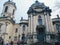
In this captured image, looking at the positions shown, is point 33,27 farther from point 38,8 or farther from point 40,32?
point 38,8

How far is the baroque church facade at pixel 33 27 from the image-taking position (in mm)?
→ 33906

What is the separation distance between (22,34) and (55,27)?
31.3 feet

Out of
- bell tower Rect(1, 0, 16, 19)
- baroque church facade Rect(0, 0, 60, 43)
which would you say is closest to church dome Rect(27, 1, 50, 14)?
baroque church facade Rect(0, 0, 60, 43)

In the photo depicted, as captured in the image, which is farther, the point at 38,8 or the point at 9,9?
the point at 9,9

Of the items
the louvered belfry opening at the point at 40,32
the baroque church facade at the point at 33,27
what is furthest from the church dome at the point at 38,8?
the louvered belfry opening at the point at 40,32

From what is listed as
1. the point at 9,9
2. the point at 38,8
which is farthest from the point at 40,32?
the point at 9,9

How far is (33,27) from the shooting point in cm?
3575

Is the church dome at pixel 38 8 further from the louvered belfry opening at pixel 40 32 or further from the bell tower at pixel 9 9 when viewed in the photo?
the bell tower at pixel 9 9

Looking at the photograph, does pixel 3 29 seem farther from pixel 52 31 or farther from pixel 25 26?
pixel 52 31

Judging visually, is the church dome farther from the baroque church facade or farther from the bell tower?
the bell tower

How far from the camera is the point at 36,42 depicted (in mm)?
31891

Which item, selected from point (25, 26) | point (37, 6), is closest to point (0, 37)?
point (25, 26)

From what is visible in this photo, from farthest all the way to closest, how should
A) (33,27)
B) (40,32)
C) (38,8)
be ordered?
(38,8) < (33,27) < (40,32)

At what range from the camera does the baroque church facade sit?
3391cm
